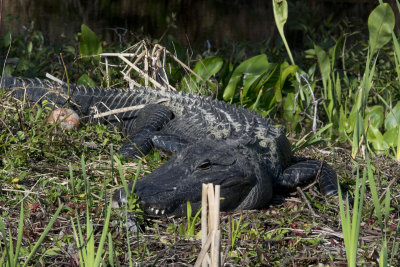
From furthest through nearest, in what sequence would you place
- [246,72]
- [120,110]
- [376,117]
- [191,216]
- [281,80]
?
[246,72] → [281,80] → [376,117] → [120,110] → [191,216]

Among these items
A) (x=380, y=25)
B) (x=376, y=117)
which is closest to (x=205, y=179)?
(x=380, y=25)

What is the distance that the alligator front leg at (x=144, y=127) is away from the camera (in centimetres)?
419

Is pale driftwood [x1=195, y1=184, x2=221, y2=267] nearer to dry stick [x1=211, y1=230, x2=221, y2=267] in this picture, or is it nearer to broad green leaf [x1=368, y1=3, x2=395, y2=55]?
dry stick [x1=211, y1=230, x2=221, y2=267]

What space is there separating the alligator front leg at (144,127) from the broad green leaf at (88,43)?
3.94 feet

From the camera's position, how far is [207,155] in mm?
3266

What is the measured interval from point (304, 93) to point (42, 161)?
3.12 meters

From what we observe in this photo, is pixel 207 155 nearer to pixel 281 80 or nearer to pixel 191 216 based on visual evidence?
pixel 191 216

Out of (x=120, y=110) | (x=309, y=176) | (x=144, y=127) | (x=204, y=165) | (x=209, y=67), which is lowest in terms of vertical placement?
Result: (x=309, y=176)

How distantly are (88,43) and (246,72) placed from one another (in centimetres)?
161

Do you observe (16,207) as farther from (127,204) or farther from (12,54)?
(12,54)

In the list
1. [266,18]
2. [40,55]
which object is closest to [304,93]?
[40,55]

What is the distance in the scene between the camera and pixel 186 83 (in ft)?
18.1

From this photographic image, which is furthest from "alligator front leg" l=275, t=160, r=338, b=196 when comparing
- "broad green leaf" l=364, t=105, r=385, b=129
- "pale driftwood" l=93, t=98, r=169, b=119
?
"pale driftwood" l=93, t=98, r=169, b=119

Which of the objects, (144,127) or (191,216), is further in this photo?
(144,127)
